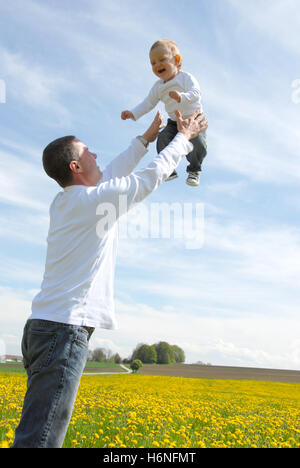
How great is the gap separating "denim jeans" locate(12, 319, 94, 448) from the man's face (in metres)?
1.04

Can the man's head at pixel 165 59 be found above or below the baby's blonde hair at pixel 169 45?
below

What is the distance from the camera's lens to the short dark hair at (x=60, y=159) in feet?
→ 9.44

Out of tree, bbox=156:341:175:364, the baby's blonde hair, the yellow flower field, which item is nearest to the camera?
the baby's blonde hair

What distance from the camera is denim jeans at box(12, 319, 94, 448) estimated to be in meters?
2.39

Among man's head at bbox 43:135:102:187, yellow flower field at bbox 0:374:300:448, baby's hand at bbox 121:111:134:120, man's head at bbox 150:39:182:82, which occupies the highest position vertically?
man's head at bbox 150:39:182:82

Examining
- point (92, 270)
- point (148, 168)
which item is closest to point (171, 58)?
point (148, 168)

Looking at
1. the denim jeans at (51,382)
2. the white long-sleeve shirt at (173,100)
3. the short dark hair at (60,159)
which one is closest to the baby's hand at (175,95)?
the white long-sleeve shirt at (173,100)

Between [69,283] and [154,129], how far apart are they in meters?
1.68

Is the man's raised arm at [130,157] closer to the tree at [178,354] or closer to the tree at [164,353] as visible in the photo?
the tree at [164,353]

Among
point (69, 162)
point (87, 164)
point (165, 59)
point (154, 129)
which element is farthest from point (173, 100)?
point (69, 162)

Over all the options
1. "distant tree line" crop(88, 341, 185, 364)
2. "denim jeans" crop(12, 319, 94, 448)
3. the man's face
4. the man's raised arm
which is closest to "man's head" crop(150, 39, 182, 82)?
the man's raised arm

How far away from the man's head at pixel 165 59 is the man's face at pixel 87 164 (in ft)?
4.84

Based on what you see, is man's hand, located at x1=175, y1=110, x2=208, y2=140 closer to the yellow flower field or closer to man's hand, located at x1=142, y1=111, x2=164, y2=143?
man's hand, located at x1=142, y1=111, x2=164, y2=143
